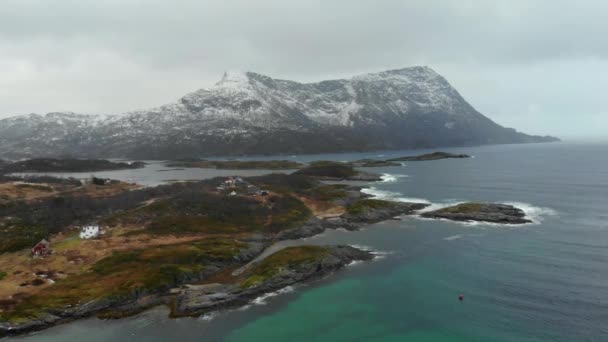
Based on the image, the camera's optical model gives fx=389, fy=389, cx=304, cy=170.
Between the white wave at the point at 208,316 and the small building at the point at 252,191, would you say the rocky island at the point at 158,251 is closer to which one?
the white wave at the point at 208,316

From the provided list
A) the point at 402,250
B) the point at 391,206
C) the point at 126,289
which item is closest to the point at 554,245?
the point at 402,250

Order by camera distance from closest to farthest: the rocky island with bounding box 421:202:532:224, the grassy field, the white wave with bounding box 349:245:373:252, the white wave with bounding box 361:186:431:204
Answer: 1. the grassy field
2. the white wave with bounding box 349:245:373:252
3. the rocky island with bounding box 421:202:532:224
4. the white wave with bounding box 361:186:431:204

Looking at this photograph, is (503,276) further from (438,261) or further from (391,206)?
(391,206)

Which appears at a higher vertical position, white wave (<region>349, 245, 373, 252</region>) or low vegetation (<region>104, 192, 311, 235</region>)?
low vegetation (<region>104, 192, 311, 235</region>)

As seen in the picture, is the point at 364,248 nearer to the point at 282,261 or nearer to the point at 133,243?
the point at 282,261

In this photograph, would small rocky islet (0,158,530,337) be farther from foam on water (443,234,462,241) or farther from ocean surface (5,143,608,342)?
foam on water (443,234,462,241)

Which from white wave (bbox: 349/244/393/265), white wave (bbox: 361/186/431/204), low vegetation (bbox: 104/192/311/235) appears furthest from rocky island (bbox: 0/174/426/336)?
white wave (bbox: 361/186/431/204)
